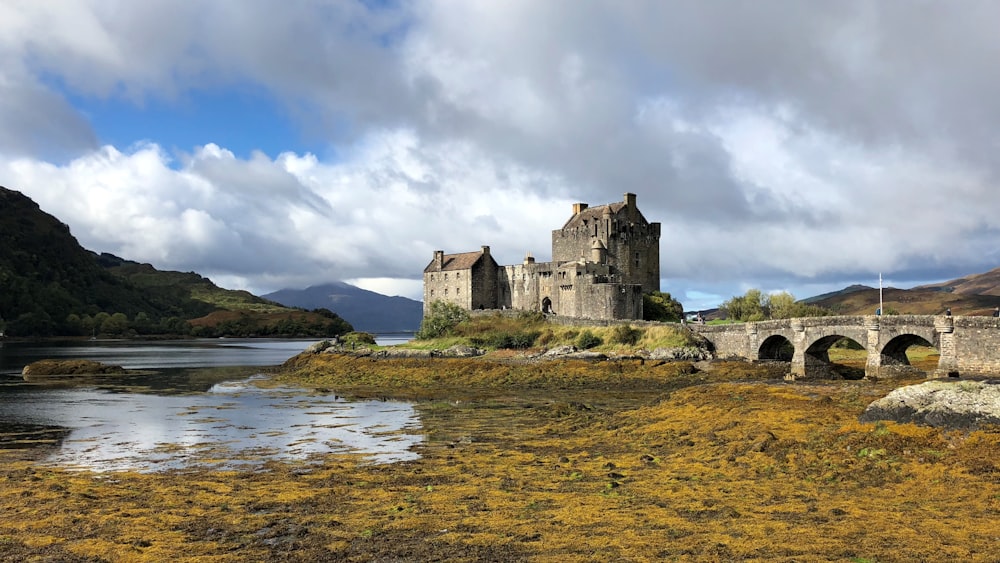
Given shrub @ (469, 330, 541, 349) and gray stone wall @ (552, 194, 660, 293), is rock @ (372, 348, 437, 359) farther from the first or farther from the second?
gray stone wall @ (552, 194, 660, 293)

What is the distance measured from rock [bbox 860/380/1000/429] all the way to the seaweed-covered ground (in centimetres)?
60

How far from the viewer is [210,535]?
1328 centimetres

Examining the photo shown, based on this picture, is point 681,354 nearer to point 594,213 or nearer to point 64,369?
point 594,213

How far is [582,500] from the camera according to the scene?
1542 centimetres

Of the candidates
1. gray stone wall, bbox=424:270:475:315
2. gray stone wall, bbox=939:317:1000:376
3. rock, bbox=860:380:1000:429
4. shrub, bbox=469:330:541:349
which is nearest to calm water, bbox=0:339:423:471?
rock, bbox=860:380:1000:429

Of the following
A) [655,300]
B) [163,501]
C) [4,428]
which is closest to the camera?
[163,501]

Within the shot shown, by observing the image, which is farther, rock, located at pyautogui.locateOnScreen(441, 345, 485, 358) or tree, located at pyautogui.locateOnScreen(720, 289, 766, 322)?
tree, located at pyautogui.locateOnScreen(720, 289, 766, 322)

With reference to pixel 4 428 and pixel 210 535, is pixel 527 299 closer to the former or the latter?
pixel 4 428

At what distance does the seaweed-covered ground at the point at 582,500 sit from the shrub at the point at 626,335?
35181mm

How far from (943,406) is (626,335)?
142 ft

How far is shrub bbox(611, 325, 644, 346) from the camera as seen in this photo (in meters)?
62.2

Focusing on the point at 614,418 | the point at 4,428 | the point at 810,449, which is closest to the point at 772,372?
the point at 614,418

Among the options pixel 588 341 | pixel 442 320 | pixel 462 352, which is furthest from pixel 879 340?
pixel 442 320

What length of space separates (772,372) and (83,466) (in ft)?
133
